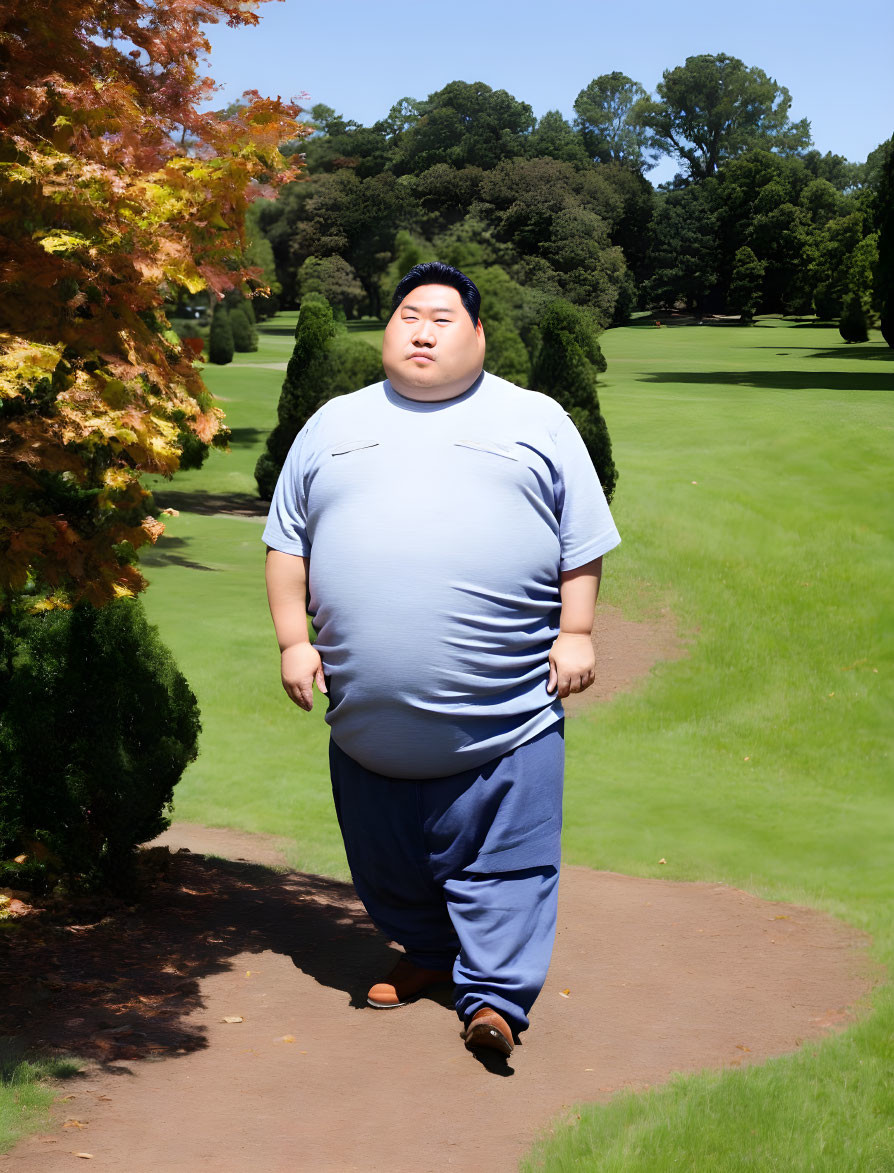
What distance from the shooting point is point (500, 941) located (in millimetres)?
4078

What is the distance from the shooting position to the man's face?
4.20 m

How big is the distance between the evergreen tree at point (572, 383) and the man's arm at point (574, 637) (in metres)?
11.8

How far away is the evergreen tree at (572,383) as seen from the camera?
52.3 feet

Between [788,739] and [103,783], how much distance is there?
6.68m

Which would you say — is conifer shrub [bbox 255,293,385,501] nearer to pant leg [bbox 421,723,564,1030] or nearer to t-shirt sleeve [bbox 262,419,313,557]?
t-shirt sleeve [bbox 262,419,313,557]

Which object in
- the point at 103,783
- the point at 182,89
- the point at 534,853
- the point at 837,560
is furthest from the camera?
the point at 837,560

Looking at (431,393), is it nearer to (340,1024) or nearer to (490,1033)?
(490,1033)

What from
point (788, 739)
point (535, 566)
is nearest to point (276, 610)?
point (535, 566)

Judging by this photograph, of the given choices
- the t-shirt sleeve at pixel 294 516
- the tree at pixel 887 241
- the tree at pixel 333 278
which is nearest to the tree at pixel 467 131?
the tree at pixel 333 278

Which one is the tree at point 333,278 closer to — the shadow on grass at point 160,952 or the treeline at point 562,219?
the treeline at point 562,219

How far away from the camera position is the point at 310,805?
8219 millimetres

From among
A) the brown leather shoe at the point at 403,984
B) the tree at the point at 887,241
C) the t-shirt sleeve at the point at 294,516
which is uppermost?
the tree at the point at 887,241

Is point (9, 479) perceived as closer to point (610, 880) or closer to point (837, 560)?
point (610, 880)

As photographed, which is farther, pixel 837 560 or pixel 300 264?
pixel 300 264
